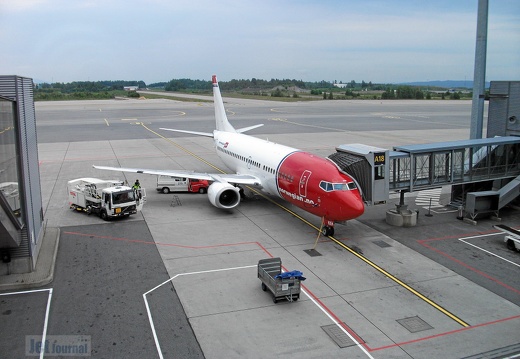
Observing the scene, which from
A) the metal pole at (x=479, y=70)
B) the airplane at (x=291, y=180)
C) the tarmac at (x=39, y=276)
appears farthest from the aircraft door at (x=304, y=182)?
the metal pole at (x=479, y=70)

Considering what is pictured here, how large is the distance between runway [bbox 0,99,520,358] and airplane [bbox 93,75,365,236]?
1632mm

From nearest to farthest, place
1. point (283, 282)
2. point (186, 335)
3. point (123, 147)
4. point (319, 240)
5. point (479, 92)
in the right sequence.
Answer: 1. point (186, 335)
2. point (283, 282)
3. point (319, 240)
4. point (479, 92)
5. point (123, 147)

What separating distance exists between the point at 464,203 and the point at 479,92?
9143 mm

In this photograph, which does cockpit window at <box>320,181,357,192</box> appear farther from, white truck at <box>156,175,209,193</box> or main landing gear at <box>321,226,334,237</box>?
white truck at <box>156,175,209,193</box>

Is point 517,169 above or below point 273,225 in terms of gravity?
above

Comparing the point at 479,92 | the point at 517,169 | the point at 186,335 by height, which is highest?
the point at 479,92

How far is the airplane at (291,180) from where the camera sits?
2622 cm

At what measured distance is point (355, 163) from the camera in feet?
92.5

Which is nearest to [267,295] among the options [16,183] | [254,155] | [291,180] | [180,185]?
[291,180]

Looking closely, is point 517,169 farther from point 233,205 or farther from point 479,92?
point 233,205

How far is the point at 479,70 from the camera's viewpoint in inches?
1411

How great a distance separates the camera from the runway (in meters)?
16.8

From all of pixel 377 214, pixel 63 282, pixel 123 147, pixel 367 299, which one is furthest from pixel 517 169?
pixel 123 147

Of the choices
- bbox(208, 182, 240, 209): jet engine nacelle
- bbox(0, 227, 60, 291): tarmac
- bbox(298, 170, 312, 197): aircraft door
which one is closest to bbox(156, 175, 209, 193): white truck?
Answer: bbox(208, 182, 240, 209): jet engine nacelle
